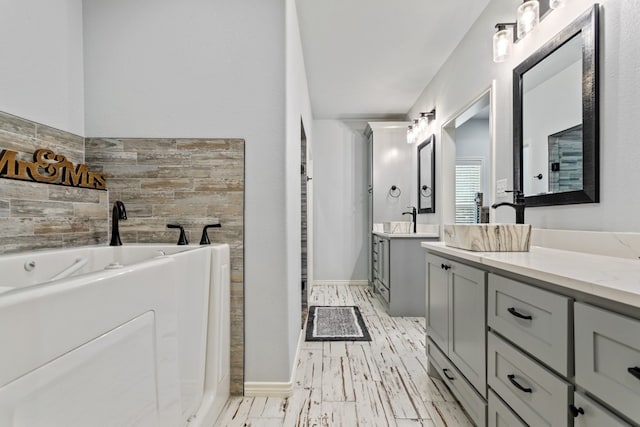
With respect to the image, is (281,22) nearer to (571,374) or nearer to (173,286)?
(173,286)

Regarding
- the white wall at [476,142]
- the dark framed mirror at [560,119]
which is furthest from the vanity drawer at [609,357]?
the white wall at [476,142]

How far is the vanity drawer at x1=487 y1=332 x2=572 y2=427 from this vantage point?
94 centimetres

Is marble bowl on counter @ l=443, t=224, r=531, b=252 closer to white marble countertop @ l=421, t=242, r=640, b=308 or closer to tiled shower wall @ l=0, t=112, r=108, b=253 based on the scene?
white marble countertop @ l=421, t=242, r=640, b=308

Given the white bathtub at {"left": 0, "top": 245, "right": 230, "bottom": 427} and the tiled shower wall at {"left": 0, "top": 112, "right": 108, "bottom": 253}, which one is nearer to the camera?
the white bathtub at {"left": 0, "top": 245, "right": 230, "bottom": 427}

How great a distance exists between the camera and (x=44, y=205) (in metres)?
1.62

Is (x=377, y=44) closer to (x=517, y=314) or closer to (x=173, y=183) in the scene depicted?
(x=173, y=183)

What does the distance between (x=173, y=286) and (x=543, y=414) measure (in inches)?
48.9

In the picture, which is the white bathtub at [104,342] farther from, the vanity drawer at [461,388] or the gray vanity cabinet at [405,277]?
the gray vanity cabinet at [405,277]

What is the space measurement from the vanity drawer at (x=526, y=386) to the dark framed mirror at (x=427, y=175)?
259 centimetres

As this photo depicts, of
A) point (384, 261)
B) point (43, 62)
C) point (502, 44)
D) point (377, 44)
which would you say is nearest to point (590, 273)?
point (502, 44)

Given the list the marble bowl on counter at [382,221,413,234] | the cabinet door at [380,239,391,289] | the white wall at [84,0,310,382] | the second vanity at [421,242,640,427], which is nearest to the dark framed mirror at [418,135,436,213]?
the marble bowl on counter at [382,221,413,234]

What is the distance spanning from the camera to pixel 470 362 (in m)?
1.51

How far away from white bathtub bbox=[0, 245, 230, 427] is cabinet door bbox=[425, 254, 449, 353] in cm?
121

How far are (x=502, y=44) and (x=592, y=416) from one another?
196 centimetres
